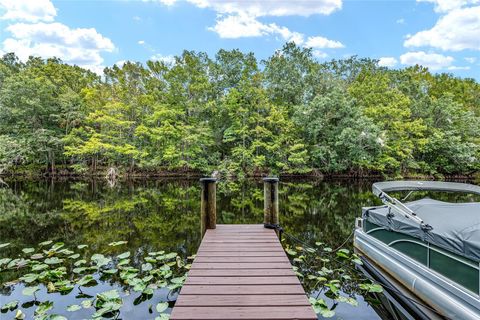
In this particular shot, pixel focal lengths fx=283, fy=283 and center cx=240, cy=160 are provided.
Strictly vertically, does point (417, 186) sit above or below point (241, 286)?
above

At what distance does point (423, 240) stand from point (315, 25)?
1080 inches

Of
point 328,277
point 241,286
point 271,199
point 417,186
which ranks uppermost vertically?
point 417,186

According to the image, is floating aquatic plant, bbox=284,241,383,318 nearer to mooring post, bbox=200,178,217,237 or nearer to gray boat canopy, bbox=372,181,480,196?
gray boat canopy, bbox=372,181,480,196

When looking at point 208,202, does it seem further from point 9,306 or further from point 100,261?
point 9,306

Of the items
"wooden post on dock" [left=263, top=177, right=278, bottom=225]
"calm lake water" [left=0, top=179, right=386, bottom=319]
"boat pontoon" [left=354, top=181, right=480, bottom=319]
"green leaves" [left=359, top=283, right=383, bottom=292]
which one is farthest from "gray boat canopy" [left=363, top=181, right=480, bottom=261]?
"wooden post on dock" [left=263, top=177, right=278, bottom=225]

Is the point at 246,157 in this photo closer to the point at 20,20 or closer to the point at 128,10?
the point at 128,10

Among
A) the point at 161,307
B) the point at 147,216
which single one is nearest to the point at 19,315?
the point at 161,307

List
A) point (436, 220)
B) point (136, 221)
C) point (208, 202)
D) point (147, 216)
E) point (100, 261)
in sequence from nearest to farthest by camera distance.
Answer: point (436, 220) → point (208, 202) → point (100, 261) → point (136, 221) → point (147, 216)

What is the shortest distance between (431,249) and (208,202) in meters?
3.04

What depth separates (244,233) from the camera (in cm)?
Result: 446

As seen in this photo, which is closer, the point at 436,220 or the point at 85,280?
the point at 436,220

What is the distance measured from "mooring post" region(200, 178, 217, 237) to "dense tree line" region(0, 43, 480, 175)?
15.3 meters

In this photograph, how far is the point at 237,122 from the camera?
2047cm

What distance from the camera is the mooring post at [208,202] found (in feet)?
14.7
